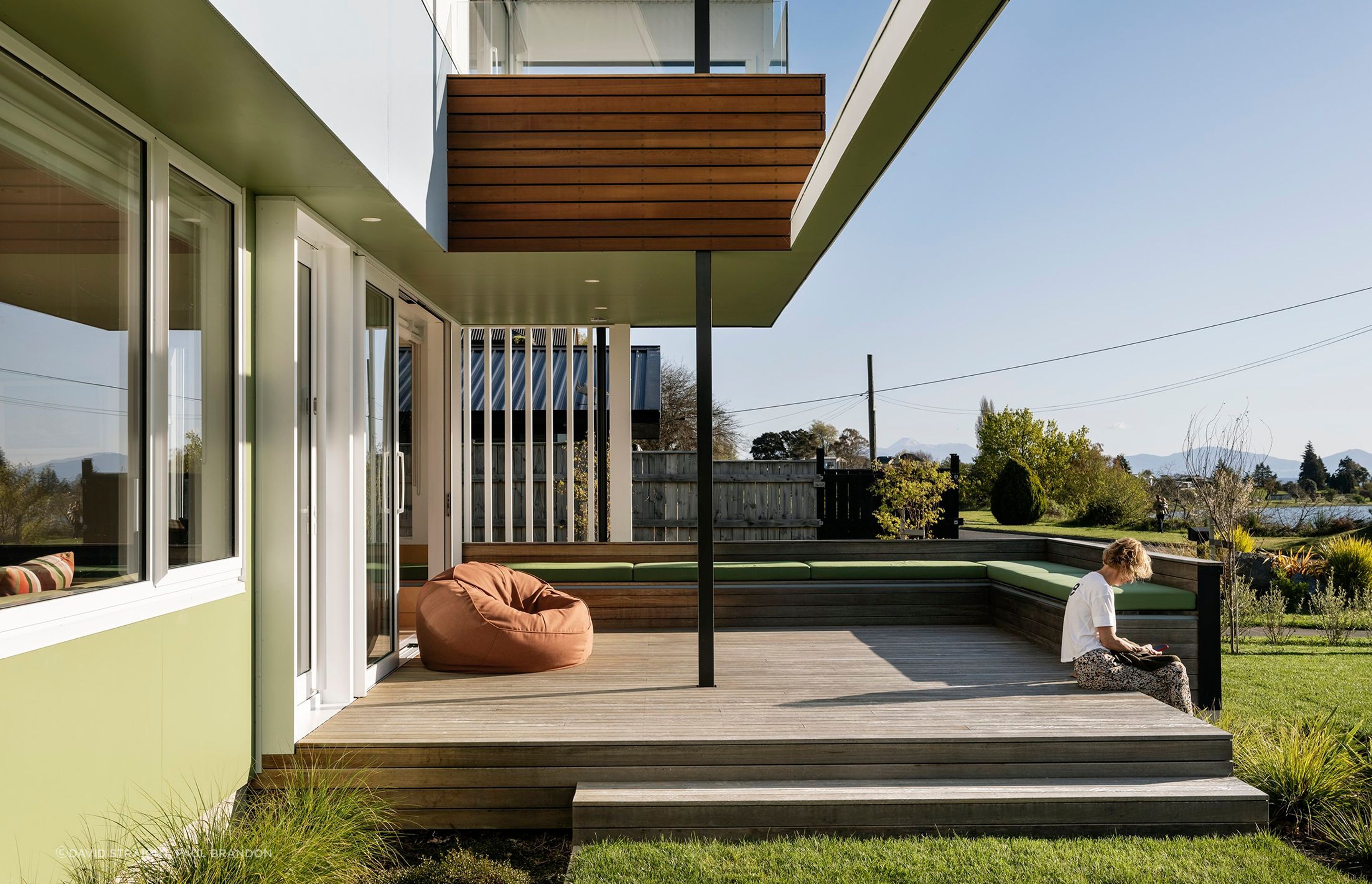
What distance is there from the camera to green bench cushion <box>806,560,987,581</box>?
23.4 ft

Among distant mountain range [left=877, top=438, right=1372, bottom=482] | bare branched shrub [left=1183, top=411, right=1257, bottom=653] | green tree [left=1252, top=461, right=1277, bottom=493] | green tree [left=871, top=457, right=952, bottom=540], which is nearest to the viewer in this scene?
bare branched shrub [left=1183, top=411, right=1257, bottom=653]

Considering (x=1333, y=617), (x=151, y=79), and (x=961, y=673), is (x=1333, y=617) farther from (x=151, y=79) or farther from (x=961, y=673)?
(x=151, y=79)

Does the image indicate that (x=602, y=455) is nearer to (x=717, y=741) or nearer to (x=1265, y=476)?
(x=717, y=741)

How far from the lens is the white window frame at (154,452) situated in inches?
97.7

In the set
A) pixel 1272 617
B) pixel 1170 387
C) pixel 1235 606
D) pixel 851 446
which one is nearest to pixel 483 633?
pixel 1235 606

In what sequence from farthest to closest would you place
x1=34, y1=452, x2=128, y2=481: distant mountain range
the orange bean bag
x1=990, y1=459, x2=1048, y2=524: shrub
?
x1=990, y1=459, x2=1048, y2=524: shrub → the orange bean bag → x1=34, y1=452, x2=128, y2=481: distant mountain range

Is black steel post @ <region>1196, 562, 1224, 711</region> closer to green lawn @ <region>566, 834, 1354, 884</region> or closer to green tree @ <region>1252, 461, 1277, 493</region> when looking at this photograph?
green lawn @ <region>566, 834, 1354, 884</region>

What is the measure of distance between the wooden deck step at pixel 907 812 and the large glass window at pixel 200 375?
1.90 m

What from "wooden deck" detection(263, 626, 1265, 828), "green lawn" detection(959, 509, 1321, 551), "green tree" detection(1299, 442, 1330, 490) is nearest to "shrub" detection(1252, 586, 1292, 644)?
"wooden deck" detection(263, 626, 1265, 828)

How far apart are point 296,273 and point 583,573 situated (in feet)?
12.1

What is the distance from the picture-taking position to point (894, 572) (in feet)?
23.5

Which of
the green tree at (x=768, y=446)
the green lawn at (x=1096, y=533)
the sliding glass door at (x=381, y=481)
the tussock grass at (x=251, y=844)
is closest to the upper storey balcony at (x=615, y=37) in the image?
the sliding glass door at (x=381, y=481)

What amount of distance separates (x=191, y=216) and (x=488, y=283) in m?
2.72

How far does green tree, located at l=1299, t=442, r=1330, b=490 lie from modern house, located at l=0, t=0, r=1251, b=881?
29.4 m
